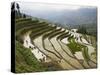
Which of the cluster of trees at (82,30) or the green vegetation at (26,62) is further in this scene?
the cluster of trees at (82,30)

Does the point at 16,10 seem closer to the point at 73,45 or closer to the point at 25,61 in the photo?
the point at 25,61

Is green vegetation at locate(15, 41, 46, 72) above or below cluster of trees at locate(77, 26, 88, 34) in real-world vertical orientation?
below

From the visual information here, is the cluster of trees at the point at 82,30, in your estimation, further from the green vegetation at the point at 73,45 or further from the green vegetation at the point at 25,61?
the green vegetation at the point at 25,61

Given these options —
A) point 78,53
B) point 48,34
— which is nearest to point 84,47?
point 78,53

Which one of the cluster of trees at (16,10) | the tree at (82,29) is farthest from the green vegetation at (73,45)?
the cluster of trees at (16,10)

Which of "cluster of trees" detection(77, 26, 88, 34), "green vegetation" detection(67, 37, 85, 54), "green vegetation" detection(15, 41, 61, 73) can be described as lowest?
"green vegetation" detection(15, 41, 61, 73)

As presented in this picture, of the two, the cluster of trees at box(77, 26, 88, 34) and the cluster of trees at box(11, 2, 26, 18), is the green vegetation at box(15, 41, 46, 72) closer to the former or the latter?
the cluster of trees at box(11, 2, 26, 18)

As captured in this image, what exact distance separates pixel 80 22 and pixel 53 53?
14.5 inches

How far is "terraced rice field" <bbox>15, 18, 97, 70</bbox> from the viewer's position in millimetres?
1883

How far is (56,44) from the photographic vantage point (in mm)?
1972

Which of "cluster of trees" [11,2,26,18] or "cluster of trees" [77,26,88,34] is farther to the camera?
"cluster of trees" [77,26,88,34]

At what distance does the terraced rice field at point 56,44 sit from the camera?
188cm

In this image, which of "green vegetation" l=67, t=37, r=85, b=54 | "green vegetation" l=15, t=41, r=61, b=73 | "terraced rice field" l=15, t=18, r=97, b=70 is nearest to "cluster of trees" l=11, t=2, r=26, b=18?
"terraced rice field" l=15, t=18, r=97, b=70

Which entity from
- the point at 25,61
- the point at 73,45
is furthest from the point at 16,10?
the point at 73,45
